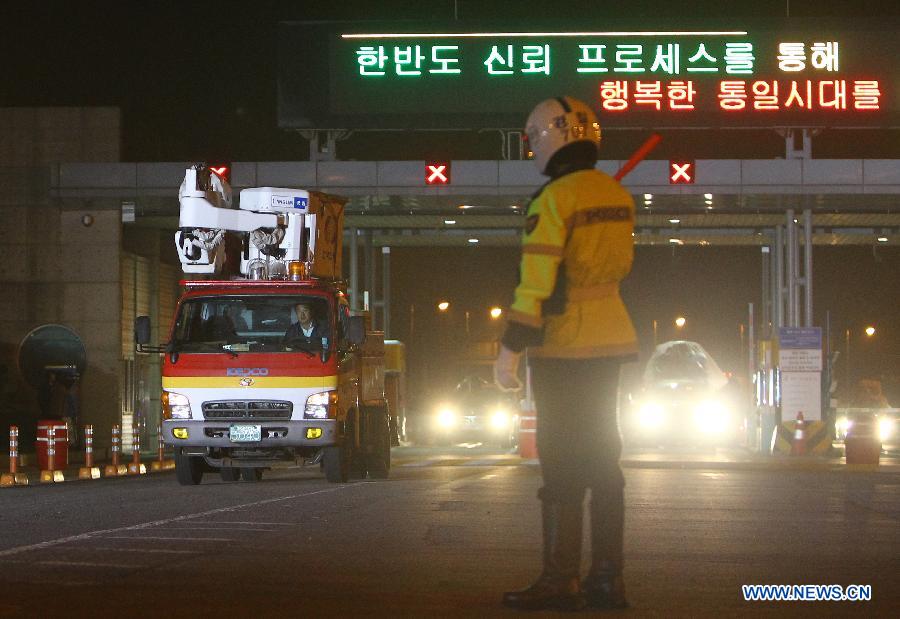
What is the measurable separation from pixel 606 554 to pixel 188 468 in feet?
40.4

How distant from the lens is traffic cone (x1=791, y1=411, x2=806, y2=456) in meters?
30.8

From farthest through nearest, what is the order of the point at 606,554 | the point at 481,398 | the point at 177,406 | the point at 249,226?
the point at 481,398, the point at 249,226, the point at 177,406, the point at 606,554

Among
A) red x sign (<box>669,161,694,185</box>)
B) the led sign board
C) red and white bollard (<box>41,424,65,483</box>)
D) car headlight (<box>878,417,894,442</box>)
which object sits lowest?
car headlight (<box>878,417,894,442</box>)

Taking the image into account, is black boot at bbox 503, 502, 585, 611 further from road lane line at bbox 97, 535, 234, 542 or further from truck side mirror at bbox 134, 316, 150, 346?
truck side mirror at bbox 134, 316, 150, 346

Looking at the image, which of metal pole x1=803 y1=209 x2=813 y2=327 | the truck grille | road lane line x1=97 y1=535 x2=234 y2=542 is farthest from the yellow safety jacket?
metal pole x1=803 y1=209 x2=813 y2=327

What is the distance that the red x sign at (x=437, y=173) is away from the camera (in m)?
30.3

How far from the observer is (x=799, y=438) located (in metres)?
30.9

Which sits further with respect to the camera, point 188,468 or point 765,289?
point 765,289

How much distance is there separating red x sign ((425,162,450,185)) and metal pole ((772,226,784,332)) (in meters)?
9.11

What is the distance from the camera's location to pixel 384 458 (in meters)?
20.3

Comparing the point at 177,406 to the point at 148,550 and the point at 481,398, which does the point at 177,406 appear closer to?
the point at 148,550

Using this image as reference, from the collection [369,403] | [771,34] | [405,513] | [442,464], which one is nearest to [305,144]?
[771,34]

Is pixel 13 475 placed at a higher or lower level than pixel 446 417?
higher

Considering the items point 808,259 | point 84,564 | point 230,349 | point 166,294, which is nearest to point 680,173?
point 808,259
